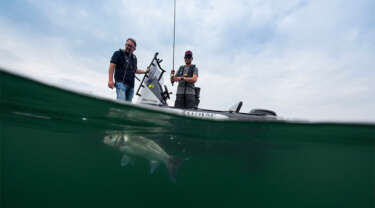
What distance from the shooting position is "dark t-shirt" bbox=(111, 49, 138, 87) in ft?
16.2

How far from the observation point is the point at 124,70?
5.04 metres

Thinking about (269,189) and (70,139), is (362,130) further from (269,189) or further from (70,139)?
(70,139)

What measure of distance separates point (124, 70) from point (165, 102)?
5.07 ft

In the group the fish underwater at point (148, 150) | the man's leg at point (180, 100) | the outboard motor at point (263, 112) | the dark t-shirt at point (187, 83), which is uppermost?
the dark t-shirt at point (187, 83)

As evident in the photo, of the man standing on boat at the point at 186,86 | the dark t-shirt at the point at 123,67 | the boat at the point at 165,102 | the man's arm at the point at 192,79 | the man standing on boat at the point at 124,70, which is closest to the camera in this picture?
the boat at the point at 165,102

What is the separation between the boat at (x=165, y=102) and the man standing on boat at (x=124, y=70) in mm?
303

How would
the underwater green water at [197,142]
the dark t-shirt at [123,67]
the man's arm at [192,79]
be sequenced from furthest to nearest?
1. the man's arm at [192,79]
2. the dark t-shirt at [123,67]
3. the underwater green water at [197,142]

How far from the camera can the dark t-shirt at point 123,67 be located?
4.93m

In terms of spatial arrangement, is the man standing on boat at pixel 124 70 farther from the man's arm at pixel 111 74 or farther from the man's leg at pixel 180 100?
the man's leg at pixel 180 100

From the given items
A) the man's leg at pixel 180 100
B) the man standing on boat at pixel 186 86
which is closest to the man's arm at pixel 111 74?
the man standing on boat at pixel 186 86

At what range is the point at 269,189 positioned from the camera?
898 centimetres

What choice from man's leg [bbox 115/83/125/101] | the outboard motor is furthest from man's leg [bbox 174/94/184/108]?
the outboard motor

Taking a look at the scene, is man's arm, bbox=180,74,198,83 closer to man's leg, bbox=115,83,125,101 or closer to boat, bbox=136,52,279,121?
boat, bbox=136,52,279,121

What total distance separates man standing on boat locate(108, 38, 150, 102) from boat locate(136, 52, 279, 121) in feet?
0.99
